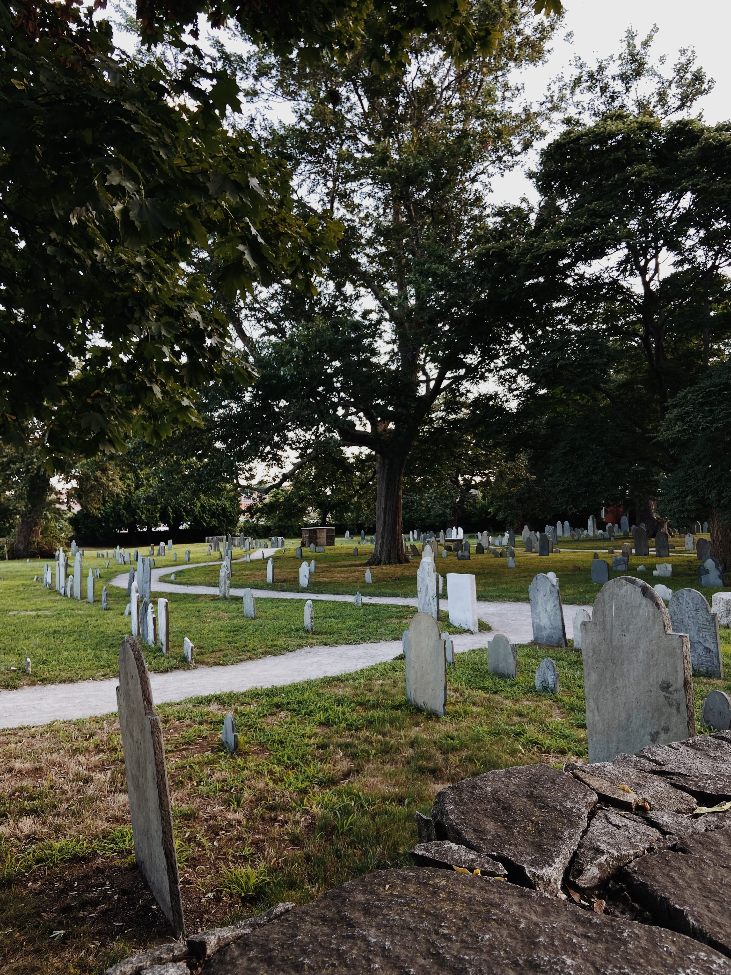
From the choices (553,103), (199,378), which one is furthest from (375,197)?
(199,378)

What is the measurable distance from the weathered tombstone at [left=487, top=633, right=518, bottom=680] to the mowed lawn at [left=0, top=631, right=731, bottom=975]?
26 centimetres

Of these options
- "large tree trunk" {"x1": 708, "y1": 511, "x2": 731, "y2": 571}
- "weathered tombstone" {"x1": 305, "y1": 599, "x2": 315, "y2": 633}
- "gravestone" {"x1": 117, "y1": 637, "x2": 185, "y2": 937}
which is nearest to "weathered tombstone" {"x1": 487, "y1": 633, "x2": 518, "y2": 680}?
"weathered tombstone" {"x1": 305, "y1": 599, "x2": 315, "y2": 633}

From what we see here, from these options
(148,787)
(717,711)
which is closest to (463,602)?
(717,711)

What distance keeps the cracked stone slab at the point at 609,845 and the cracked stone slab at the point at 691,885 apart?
81 millimetres

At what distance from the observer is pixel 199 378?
531cm

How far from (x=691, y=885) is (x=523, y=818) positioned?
0.77m

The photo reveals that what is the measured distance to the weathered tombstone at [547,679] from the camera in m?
6.86

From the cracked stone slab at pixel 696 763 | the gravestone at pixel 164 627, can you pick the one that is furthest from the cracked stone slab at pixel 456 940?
the gravestone at pixel 164 627

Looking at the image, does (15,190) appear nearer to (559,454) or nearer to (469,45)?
(469,45)

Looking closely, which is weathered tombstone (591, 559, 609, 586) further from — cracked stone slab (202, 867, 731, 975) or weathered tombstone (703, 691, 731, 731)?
cracked stone slab (202, 867, 731, 975)

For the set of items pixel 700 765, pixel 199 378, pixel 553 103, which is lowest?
pixel 700 765

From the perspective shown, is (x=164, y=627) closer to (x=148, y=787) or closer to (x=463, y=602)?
(x=463, y=602)

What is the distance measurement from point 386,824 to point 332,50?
20.8 ft

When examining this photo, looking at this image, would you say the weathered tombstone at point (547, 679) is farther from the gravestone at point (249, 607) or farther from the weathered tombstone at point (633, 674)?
the gravestone at point (249, 607)
